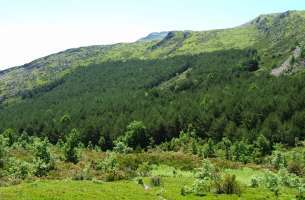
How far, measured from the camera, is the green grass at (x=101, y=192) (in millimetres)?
39156

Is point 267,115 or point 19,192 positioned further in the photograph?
point 267,115

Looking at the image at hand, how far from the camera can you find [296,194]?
4516 cm

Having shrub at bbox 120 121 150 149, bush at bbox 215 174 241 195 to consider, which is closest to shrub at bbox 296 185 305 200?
bush at bbox 215 174 241 195

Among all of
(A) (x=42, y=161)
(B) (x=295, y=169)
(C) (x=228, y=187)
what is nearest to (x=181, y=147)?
(B) (x=295, y=169)

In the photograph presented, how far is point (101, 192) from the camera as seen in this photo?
42.6 meters

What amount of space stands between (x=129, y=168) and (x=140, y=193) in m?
22.7

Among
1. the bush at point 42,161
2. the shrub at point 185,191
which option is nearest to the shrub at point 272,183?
the shrub at point 185,191

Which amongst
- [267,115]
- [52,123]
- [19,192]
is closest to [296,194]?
[19,192]

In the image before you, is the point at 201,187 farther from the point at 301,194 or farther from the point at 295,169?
the point at 295,169

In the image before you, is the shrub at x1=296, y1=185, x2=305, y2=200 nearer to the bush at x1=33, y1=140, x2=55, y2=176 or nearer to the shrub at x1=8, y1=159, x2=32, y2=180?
the shrub at x1=8, y1=159, x2=32, y2=180

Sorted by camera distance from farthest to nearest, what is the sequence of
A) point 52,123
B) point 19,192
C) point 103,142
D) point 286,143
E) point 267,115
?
1. point 52,123
2. point 103,142
3. point 267,115
4. point 286,143
5. point 19,192

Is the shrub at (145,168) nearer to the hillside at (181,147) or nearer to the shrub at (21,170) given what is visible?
the hillside at (181,147)

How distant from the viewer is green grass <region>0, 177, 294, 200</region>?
1542 inches

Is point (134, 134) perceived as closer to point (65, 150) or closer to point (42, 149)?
point (65, 150)
